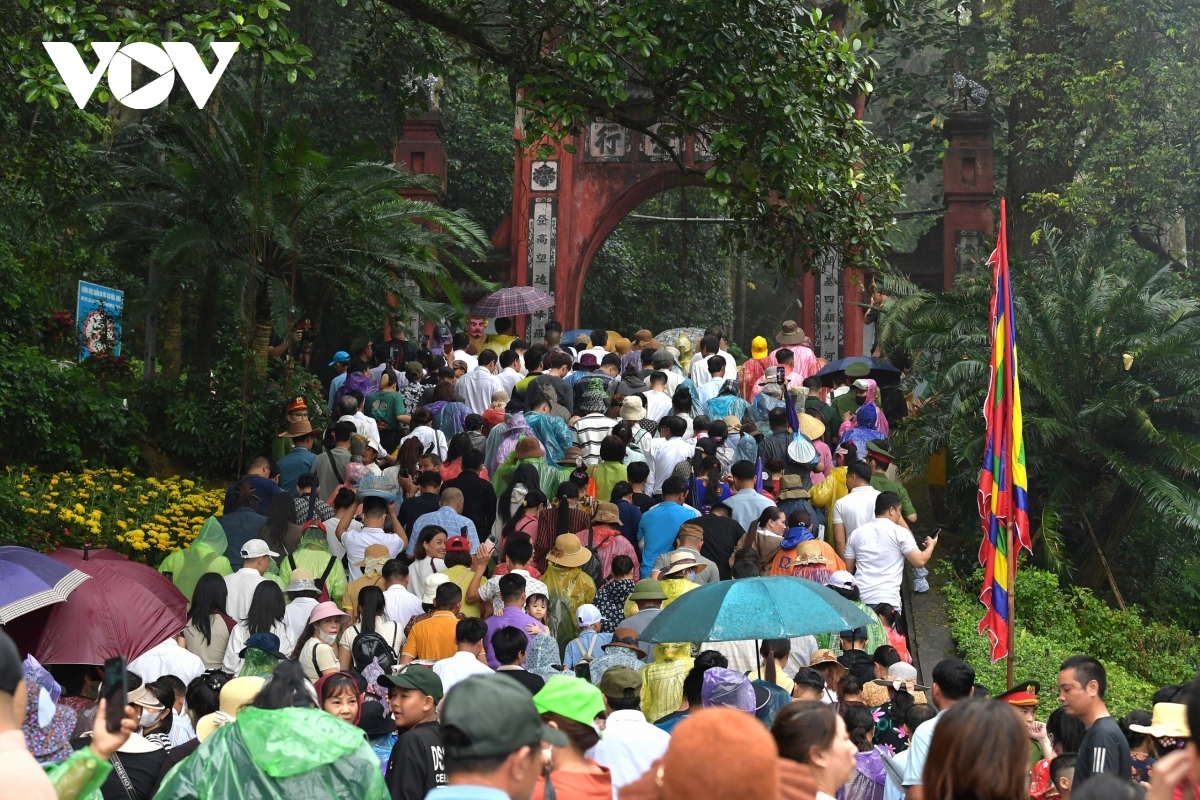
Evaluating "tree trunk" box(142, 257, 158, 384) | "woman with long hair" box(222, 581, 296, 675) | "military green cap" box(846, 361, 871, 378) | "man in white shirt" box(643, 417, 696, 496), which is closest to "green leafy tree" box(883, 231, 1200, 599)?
"military green cap" box(846, 361, 871, 378)

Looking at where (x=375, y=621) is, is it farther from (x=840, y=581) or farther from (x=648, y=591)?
(x=840, y=581)

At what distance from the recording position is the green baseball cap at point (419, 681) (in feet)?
20.8

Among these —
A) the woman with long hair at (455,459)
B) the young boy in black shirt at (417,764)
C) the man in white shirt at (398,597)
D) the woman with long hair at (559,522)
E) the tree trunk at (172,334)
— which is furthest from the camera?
the tree trunk at (172,334)

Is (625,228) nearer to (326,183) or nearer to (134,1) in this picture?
(326,183)

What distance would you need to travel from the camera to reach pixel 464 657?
295 inches

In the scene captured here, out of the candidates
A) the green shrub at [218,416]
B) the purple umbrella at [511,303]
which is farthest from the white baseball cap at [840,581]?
the purple umbrella at [511,303]

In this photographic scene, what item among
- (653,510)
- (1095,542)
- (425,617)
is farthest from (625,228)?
(425,617)

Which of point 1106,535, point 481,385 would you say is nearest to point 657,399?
point 481,385

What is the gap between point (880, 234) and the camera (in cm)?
1299

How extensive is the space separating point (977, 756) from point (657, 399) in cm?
1024

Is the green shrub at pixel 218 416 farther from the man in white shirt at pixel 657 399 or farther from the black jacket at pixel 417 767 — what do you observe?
the black jacket at pixel 417 767

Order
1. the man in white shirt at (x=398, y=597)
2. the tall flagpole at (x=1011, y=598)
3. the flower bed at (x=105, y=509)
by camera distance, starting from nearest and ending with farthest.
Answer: the tall flagpole at (x=1011, y=598) → the man in white shirt at (x=398, y=597) → the flower bed at (x=105, y=509)

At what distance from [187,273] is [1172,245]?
1543 centimetres

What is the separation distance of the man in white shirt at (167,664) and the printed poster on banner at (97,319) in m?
8.00
